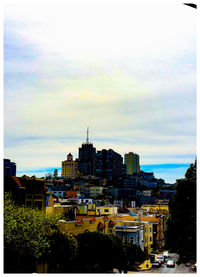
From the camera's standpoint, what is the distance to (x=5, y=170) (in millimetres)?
7184

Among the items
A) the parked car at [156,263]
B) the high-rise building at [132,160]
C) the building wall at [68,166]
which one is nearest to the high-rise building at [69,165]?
the building wall at [68,166]

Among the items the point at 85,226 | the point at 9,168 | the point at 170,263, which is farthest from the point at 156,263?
the point at 9,168

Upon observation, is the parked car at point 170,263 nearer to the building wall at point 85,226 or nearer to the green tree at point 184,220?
the green tree at point 184,220

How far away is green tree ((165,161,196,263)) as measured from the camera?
22.6 feet

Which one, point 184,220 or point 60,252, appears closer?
point 60,252

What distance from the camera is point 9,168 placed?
23.9 ft

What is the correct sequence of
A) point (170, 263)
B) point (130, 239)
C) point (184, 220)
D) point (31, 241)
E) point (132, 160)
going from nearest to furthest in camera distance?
point (31, 241), point (184, 220), point (170, 263), point (130, 239), point (132, 160)

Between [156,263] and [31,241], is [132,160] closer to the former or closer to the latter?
[156,263]

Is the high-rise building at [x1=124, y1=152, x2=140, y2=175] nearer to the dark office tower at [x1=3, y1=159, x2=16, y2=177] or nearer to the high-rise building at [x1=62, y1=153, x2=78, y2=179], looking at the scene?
the high-rise building at [x1=62, y1=153, x2=78, y2=179]

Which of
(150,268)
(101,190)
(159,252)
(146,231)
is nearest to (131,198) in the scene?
(101,190)

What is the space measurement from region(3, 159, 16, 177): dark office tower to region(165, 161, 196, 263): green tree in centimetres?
330

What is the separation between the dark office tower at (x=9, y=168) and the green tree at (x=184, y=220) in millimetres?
3300

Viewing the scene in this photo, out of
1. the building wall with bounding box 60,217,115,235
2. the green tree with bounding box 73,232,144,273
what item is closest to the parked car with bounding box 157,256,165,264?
the green tree with bounding box 73,232,144,273

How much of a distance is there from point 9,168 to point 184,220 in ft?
11.9
